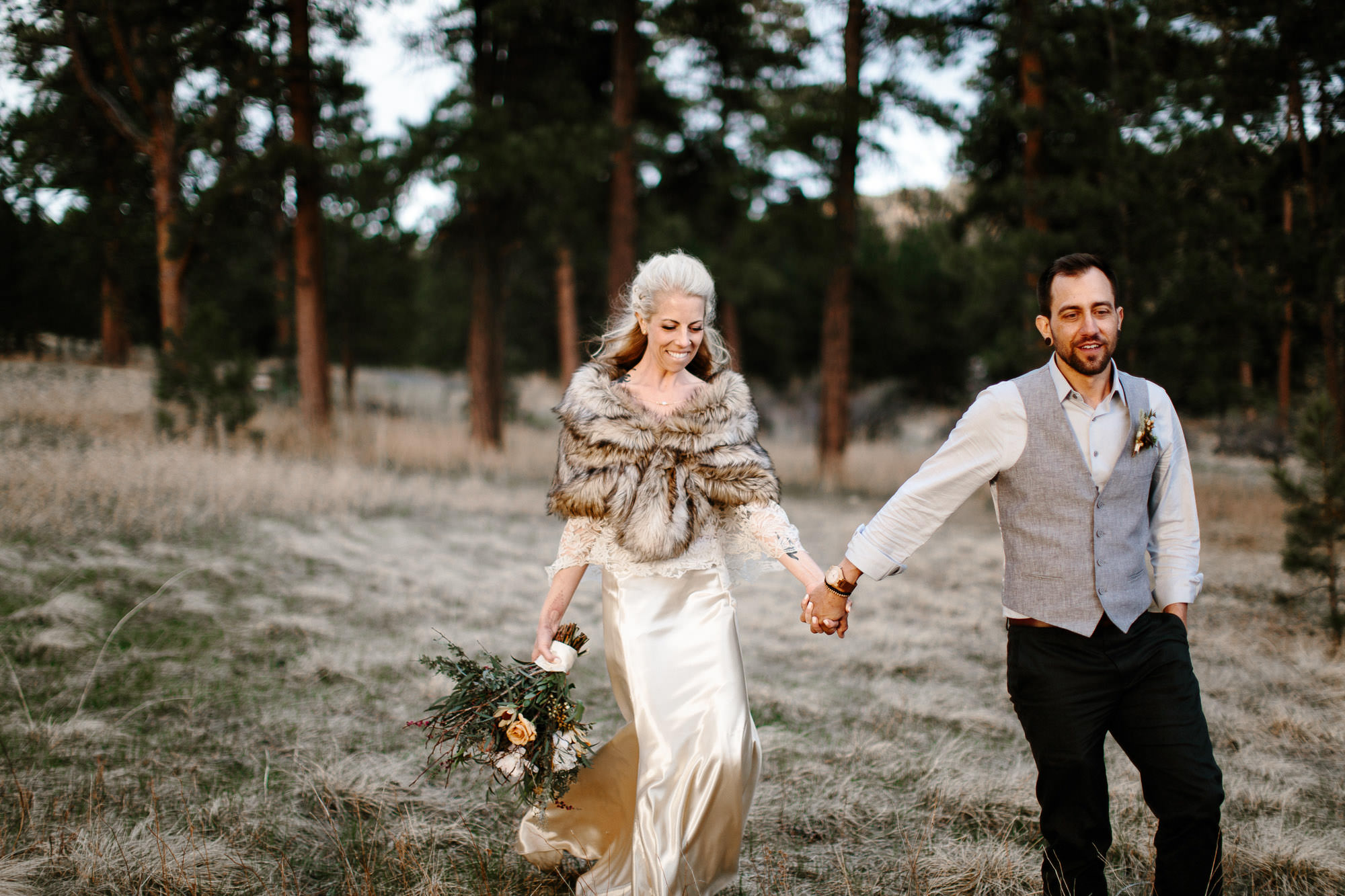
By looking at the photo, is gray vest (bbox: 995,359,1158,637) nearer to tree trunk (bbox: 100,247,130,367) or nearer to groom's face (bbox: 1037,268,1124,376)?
groom's face (bbox: 1037,268,1124,376)

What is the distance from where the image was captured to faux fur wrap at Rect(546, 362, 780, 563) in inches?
109

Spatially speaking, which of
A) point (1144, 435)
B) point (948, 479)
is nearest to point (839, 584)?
point (948, 479)

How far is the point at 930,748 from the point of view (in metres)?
4.34

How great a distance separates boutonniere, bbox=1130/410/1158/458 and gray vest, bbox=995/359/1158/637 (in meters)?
0.01

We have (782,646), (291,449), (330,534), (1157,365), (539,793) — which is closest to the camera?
(539,793)

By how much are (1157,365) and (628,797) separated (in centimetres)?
929

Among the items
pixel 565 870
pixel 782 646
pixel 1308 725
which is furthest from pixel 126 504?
pixel 1308 725

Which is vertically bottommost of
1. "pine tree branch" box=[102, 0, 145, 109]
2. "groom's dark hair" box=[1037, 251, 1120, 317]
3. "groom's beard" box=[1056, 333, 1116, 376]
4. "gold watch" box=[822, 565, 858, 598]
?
"gold watch" box=[822, 565, 858, 598]

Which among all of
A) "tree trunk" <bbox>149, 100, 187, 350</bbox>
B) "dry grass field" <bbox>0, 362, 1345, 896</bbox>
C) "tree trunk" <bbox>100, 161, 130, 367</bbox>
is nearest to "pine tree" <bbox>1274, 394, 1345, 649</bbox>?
"dry grass field" <bbox>0, 362, 1345, 896</bbox>

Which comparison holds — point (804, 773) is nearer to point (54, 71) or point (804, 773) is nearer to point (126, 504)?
point (126, 504)

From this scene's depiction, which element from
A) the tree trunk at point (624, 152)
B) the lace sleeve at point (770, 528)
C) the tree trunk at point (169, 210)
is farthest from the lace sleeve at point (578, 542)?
the tree trunk at point (169, 210)

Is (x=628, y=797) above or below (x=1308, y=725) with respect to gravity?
above

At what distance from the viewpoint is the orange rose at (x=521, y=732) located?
2.50m

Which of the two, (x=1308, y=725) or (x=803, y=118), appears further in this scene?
(x=803, y=118)
